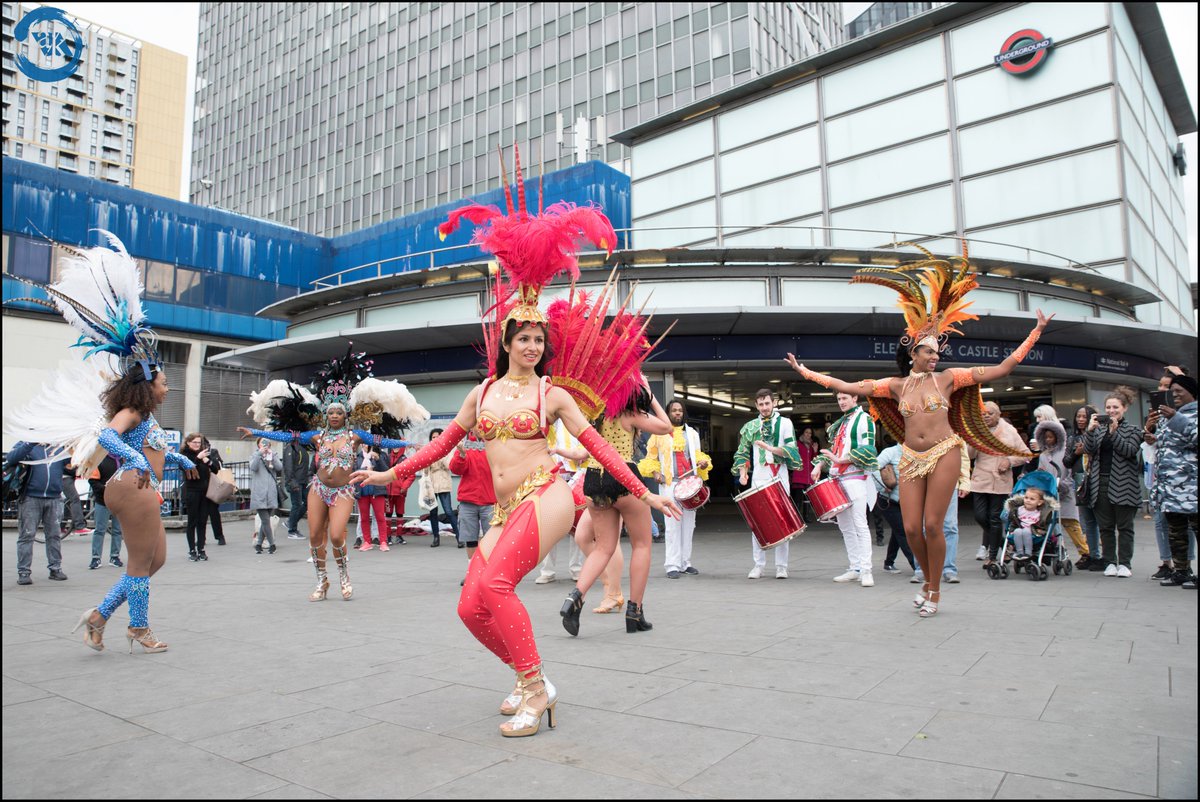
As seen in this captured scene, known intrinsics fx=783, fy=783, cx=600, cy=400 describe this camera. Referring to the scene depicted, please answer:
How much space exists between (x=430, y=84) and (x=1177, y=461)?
2402 inches

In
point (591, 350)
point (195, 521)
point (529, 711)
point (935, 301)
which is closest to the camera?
point (529, 711)

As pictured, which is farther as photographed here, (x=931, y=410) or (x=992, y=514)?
(x=992, y=514)

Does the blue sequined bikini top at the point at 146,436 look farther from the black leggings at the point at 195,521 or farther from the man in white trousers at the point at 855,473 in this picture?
the black leggings at the point at 195,521

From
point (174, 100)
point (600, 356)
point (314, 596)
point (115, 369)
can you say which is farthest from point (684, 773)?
point (174, 100)

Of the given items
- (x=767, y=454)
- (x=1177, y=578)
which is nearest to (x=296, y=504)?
(x=767, y=454)

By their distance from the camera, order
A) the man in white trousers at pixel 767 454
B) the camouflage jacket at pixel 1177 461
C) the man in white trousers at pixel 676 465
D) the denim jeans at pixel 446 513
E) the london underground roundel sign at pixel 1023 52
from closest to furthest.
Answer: the camouflage jacket at pixel 1177 461
the man in white trousers at pixel 767 454
the man in white trousers at pixel 676 465
the denim jeans at pixel 446 513
the london underground roundel sign at pixel 1023 52

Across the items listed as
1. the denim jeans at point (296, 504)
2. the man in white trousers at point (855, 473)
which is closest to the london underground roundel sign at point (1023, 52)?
the man in white trousers at point (855, 473)

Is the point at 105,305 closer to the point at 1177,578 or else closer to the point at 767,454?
the point at 767,454

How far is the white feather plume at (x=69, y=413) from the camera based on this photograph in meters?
5.43

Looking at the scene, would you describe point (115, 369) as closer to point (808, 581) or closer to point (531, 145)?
point (808, 581)

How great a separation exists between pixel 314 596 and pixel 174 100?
4.80 meters

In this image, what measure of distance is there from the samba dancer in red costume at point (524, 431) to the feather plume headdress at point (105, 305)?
251cm

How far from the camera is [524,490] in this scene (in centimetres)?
396

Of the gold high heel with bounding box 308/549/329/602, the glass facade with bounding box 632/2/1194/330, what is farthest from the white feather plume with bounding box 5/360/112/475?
the glass facade with bounding box 632/2/1194/330
